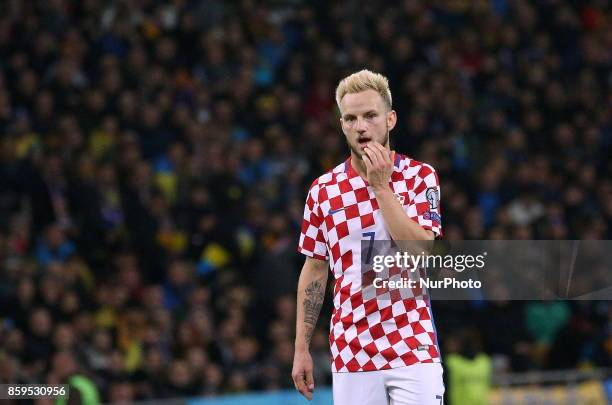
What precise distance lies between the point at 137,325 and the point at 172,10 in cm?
475

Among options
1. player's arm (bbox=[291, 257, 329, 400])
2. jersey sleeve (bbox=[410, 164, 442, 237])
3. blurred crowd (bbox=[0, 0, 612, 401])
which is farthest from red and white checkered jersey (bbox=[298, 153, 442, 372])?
blurred crowd (bbox=[0, 0, 612, 401])

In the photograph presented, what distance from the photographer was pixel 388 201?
5.16m

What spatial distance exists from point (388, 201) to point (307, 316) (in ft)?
2.74

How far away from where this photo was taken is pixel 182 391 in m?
11.0

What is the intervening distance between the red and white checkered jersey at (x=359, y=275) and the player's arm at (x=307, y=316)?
14 cm

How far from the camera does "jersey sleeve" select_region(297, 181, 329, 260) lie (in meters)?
5.66

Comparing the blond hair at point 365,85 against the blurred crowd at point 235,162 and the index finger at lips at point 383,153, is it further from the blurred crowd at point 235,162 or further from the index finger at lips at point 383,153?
the blurred crowd at point 235,162

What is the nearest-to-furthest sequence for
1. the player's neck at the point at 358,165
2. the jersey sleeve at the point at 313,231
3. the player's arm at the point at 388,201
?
the player's arm at the point at 388,201 < the player's neck at the point at 358,165 < the jersey sleeve at the point at 313,231

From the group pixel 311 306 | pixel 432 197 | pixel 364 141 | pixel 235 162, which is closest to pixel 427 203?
pixel 432 197

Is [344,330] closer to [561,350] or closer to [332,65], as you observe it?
[561,350]

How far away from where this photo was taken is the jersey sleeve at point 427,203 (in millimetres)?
5383

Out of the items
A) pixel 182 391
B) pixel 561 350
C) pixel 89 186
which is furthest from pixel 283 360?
pixel 561 350

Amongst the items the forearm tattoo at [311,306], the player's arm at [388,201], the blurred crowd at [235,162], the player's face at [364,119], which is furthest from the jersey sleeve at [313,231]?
the blurred crowd at [235,162]

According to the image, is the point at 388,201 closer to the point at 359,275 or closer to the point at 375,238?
the point at 375,238
